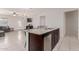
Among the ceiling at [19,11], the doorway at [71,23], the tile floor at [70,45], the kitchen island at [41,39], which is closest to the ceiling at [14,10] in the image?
the ceiling at [19,11]

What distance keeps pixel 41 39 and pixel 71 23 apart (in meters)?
0.52

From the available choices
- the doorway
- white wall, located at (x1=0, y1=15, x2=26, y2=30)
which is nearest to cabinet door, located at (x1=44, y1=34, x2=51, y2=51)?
the doorway

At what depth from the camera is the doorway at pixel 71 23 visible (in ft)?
5.06

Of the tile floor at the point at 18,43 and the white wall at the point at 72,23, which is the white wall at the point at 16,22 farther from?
the white wall at the point at 72,23

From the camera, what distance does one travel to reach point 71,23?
1552mm

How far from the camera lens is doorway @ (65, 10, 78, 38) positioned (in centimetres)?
154

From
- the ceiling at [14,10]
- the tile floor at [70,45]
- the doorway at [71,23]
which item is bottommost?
the tile floor at [70,45]

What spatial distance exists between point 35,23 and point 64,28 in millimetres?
459

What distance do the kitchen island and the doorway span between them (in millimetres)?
168

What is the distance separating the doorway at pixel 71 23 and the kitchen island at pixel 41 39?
0.17 m

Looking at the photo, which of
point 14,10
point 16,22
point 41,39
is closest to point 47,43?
point 41,39

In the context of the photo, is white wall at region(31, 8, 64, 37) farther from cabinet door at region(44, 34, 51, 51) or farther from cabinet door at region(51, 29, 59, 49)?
cabinet door at region(44, 34, 51, 51)
